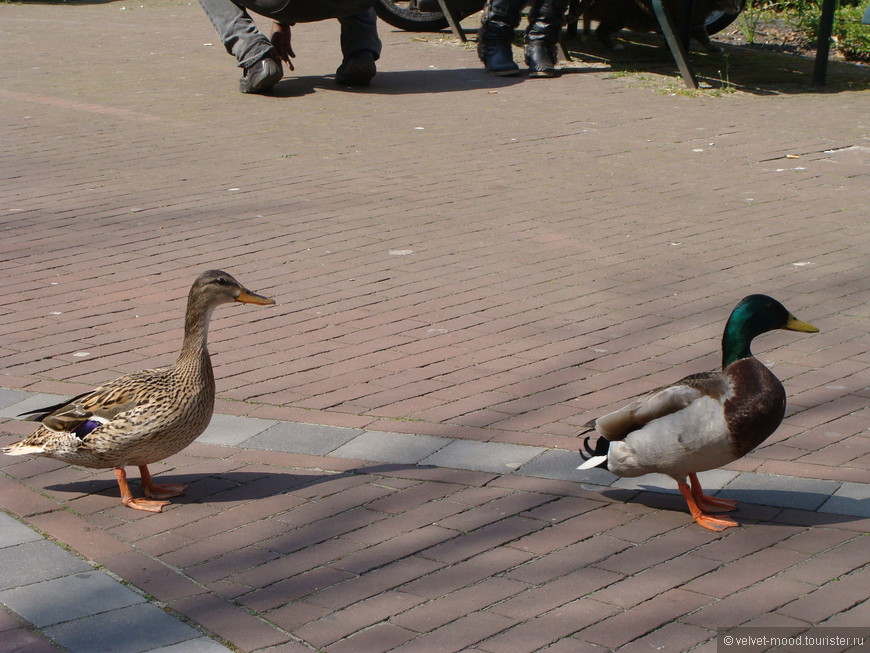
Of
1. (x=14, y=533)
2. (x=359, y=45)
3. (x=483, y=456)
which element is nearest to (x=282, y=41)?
(x=359, y=45)

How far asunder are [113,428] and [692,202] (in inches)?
216

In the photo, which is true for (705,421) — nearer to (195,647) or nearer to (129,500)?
(195,647)

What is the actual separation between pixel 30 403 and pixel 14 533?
1262 mm

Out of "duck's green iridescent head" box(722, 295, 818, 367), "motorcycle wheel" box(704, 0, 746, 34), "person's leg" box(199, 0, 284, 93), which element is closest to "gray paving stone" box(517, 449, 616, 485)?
"duck's green iridescent head" box(722, 295, 818, 367)

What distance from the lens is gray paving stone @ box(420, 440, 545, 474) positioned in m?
4.54

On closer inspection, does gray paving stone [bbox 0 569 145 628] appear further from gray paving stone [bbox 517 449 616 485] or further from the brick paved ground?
gray paving stone [bbox 517 449 616 485]

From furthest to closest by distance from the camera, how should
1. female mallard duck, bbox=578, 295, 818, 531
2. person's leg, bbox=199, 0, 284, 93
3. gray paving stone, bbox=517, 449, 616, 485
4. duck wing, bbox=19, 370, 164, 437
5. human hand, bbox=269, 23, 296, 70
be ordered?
1. human hand, bbox=269, 23, 296, 70
2. person's leg, bbox=199, 0, 284, 93
3. gray paving stone, bbox=517, 449, 616, 485
4. duck wing, bbox=19, 370, 164, 437
5. female mallard duck, bbox=578, 295, 818, 531

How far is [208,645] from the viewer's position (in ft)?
10.8

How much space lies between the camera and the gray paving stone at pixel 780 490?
13.6 feet

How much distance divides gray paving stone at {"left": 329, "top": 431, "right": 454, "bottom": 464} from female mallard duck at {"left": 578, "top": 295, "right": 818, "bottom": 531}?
809 millimetres

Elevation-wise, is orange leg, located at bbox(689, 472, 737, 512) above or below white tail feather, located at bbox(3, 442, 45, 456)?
below

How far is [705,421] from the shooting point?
12.8ft

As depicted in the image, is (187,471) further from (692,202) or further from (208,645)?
(692,202)

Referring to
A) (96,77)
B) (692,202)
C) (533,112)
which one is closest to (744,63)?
(533,112)
